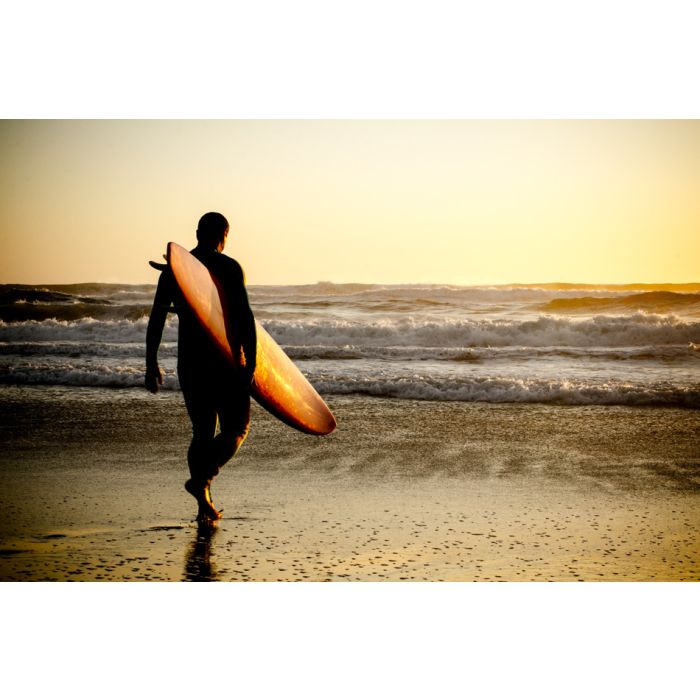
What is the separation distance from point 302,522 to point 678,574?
1414 mm

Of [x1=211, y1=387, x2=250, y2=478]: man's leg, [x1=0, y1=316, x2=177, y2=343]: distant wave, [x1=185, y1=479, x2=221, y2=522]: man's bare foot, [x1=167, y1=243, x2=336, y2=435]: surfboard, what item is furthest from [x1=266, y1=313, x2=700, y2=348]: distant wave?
[x1=211, y1=387, x2=250, y2=478]: man's leg

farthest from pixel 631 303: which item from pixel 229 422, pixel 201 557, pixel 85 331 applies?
pixel 85 331

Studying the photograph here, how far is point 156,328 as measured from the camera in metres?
2.91

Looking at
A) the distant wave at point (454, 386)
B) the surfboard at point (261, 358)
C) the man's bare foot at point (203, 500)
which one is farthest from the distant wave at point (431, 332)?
the man's bare foot at point (203, 500)

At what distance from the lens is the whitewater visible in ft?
18.5

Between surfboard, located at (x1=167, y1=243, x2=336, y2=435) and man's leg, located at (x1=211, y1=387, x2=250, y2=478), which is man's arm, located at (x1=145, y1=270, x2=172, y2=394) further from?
man's leg, located at (x1=211, y1=387, x2=250, y2=478)

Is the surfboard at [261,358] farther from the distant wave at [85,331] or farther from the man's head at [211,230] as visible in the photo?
the distant wave at [85,331]

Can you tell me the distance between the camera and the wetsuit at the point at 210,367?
116 inches

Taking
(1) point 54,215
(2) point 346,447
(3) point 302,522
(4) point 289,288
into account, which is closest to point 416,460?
(2) point 346,447

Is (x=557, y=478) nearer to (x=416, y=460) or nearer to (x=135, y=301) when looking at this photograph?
(x=416, y=460)

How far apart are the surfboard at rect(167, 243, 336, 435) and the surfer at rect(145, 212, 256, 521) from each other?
0.13 ft

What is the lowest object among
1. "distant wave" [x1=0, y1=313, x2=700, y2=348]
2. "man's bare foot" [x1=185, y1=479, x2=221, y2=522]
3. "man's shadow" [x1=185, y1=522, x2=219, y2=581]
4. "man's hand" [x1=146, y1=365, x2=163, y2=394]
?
"man's shadow" [x1=185, y1=522, x2=219, y2=581]

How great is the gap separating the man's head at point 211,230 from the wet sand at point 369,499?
1.09 metres

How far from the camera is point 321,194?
4.86 metres
